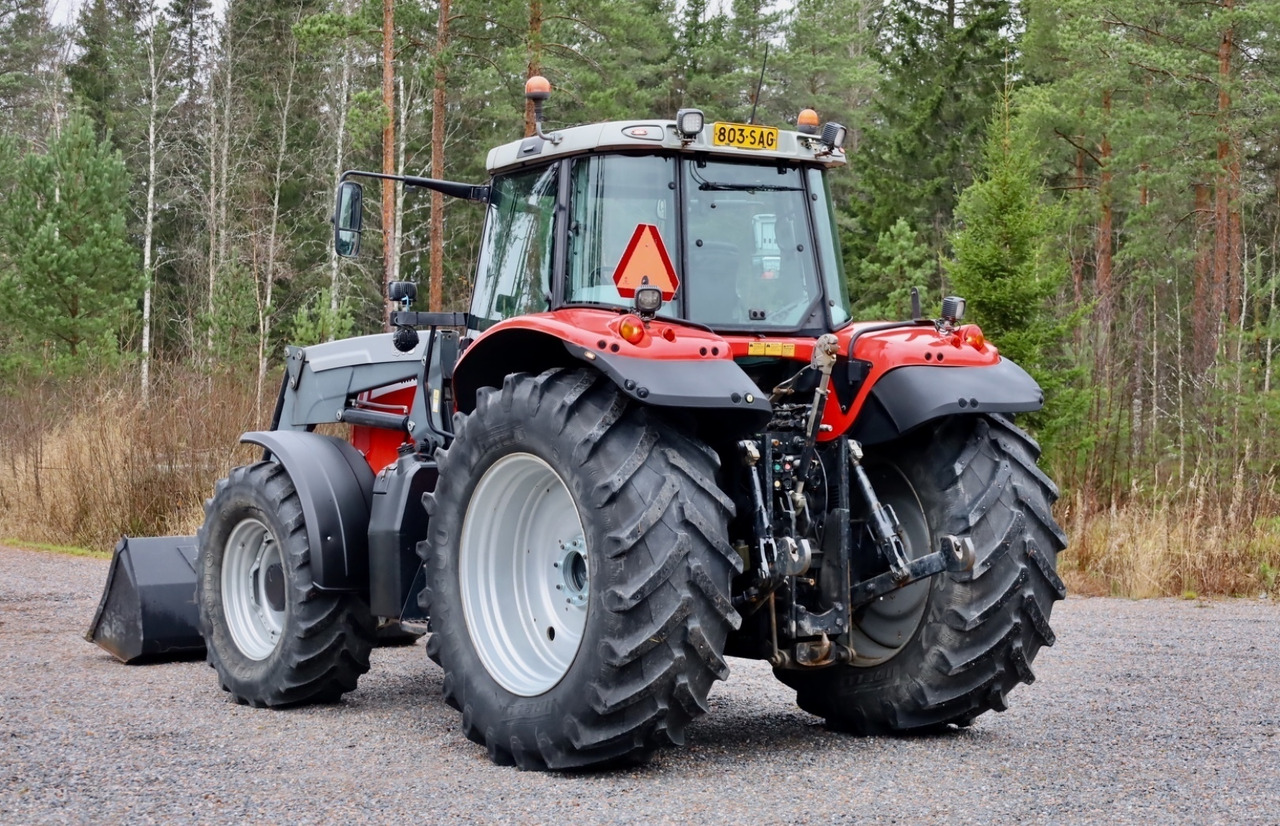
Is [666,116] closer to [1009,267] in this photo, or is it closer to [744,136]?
[1009,267]

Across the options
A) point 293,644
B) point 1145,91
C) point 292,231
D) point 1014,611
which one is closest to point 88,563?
point 293,644

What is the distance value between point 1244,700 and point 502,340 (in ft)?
13.3

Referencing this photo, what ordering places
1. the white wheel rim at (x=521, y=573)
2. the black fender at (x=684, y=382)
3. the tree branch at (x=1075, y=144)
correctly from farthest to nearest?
1. the tree branch at (x=1075, y=144)
2. the white wheel rim at (x=521, y=573)
3. the black fender at (x=684, y=382)

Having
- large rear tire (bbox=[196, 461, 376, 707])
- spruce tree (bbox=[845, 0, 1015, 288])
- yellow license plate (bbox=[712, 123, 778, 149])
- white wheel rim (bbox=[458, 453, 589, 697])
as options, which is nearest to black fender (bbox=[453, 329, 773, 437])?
white wheel rim (bbox=[458, 453, 589, 697])

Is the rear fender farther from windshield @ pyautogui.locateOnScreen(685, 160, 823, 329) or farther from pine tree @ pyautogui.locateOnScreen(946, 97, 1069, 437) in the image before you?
pine tree @ pyautogui.locateOnScreen(946, 97, 1069, 437)

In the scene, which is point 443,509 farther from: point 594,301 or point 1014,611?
point 1014,611

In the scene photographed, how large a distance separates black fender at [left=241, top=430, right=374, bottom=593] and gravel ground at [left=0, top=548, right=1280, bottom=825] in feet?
2.20

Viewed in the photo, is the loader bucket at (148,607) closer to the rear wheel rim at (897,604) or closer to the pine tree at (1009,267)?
the rear wheel rim at (897,604)

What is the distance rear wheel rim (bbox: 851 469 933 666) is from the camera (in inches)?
237

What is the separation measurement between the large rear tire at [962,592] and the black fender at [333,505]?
2387 mm

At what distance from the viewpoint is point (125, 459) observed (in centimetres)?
1488

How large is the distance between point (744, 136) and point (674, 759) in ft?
8.54

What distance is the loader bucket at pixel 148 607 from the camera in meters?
8.13

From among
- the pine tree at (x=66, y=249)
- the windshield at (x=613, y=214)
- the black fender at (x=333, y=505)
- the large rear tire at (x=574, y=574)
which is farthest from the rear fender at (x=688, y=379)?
the pine tree at (x=66, y=249)
